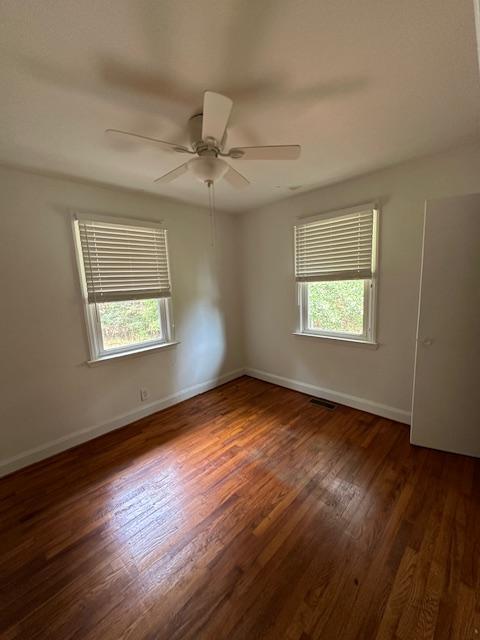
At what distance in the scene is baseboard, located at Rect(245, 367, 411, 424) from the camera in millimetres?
2517

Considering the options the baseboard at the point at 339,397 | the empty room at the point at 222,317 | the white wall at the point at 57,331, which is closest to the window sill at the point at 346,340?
the empty room at the point at 222,317

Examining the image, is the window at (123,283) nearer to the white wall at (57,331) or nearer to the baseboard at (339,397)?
the white wall at (57,331)

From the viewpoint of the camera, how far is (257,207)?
11.1 feet

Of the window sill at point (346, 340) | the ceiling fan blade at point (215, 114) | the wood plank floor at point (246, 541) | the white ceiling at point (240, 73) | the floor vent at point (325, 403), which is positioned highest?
the white ceiling at point (240, 73)

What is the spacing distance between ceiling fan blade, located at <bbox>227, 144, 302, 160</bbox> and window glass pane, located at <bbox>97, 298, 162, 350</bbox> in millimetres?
1872

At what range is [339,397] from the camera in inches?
115

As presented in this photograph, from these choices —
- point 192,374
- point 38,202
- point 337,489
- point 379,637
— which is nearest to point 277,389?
point 192,374

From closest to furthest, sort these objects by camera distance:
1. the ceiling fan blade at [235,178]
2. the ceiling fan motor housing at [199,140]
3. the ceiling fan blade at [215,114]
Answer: the ceiling fan blade at [215,114], the ceiling fan motor housing at [199,140], the ceiling fan blade at [235,178]

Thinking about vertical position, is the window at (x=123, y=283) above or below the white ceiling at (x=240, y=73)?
below

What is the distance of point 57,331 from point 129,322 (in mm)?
656

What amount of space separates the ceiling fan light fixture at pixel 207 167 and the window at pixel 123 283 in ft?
4.52

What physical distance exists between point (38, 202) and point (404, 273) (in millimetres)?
3224

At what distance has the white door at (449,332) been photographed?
1.87 meters

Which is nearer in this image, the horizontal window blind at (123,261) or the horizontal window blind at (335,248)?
the horizontal window blind at (123,261)
